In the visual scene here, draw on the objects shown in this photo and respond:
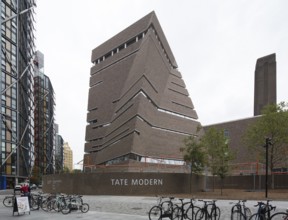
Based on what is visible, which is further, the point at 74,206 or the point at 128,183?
the point at 128,183

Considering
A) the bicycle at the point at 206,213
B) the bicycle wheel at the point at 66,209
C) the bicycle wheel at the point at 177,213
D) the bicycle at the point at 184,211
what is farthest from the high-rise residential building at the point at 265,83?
the bicycle at the point at 206,213

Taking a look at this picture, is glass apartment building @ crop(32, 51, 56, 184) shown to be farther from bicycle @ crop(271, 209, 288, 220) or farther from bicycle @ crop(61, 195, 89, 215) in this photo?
bicycle @ crop(271, 209, 288, 220)

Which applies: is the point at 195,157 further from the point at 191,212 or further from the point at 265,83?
the point at 265,83

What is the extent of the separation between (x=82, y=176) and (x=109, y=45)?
6840cm

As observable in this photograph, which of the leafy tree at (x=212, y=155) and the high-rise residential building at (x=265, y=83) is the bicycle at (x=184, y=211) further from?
the high-rise residential building at (x=265, y=83)

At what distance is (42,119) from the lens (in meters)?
141

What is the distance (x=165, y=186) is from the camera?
34094 mm

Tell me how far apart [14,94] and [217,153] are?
58.7m

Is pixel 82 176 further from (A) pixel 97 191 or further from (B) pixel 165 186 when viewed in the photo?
(B) pixel 165 186

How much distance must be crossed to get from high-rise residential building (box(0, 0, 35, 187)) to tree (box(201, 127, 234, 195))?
1865 inches

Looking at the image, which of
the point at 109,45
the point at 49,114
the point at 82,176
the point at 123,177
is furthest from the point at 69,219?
the point at 49,114

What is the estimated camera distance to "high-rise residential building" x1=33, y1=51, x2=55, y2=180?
13412cm

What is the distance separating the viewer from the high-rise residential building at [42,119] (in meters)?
134

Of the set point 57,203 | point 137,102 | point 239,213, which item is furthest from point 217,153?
point 137,102
